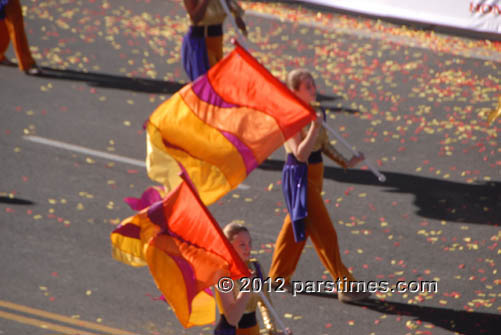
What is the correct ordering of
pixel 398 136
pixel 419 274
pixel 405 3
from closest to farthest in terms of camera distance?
pixel 419 274 → pixel 398 136 → pixel 405 3

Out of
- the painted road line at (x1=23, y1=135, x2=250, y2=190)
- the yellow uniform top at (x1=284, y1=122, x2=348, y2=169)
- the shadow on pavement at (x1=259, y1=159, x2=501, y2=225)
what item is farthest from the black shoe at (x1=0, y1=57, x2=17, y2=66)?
the yellow uniform top at (x1=284, y1=122, x2=348, y2=169)

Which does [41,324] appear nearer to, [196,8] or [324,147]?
[324,147]

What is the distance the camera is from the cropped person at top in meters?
13.2

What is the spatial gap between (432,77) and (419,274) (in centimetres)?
647

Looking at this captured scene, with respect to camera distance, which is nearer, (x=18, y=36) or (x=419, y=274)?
(x=419, y=274)

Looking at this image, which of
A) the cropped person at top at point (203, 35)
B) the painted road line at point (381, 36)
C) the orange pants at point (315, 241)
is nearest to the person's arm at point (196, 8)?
the cropped person at top at point (203, 35)

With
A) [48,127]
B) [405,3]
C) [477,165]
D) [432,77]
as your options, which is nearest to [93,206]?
[48,127]

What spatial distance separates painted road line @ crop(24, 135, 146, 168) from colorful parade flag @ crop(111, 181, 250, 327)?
540 cm

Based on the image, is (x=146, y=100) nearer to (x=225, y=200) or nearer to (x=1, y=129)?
(x=1, y=129)

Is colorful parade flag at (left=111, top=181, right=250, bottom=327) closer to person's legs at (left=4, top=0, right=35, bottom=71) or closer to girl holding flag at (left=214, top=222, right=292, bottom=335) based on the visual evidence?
girl holding flag at (left=214, top=222, right=292, bottom=335)

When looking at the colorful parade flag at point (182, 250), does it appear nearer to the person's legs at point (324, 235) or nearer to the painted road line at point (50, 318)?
the painted road line at point (50, 318)

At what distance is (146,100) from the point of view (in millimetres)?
15523

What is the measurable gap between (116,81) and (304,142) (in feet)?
24.1

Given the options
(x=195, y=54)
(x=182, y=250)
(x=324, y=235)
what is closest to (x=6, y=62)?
(x=195, y=54)
